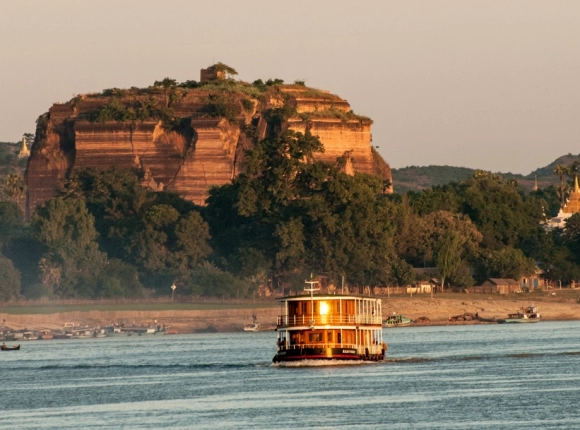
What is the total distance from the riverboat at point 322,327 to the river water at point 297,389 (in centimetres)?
127

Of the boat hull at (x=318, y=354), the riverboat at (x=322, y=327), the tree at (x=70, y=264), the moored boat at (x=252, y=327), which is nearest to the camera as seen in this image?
the riverboat at (x=322, y=327)

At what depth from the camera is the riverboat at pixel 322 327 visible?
106m

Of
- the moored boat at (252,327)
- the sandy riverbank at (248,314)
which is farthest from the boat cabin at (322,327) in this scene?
the sandy riverbank at (248,314)

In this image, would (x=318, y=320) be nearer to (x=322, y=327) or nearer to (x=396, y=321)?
(x=322, y=327)

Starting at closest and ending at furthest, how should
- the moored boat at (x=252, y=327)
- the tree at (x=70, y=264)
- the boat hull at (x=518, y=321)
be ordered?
the moored boat at (x=252, y=327)
the boat hull at (x=518, y=321)
the tree at (x=70, y=264)

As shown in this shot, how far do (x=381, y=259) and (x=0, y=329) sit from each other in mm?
40732

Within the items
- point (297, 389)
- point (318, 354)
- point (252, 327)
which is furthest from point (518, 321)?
point (297, 389)

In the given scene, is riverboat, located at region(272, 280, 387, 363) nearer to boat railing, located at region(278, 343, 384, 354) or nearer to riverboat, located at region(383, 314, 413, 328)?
boat railing, located at region(278, 343, 384, 354)

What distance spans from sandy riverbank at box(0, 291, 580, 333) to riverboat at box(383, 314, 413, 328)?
226cm

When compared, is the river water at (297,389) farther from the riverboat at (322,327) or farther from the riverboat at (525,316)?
the riverboat at (525,316)

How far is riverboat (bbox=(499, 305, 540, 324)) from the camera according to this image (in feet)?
595

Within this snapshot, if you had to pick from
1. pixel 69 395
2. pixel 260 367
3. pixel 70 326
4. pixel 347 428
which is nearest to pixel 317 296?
pixel 260 367

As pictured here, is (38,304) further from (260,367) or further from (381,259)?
(260,367)

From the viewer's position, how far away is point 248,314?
180750 mm
